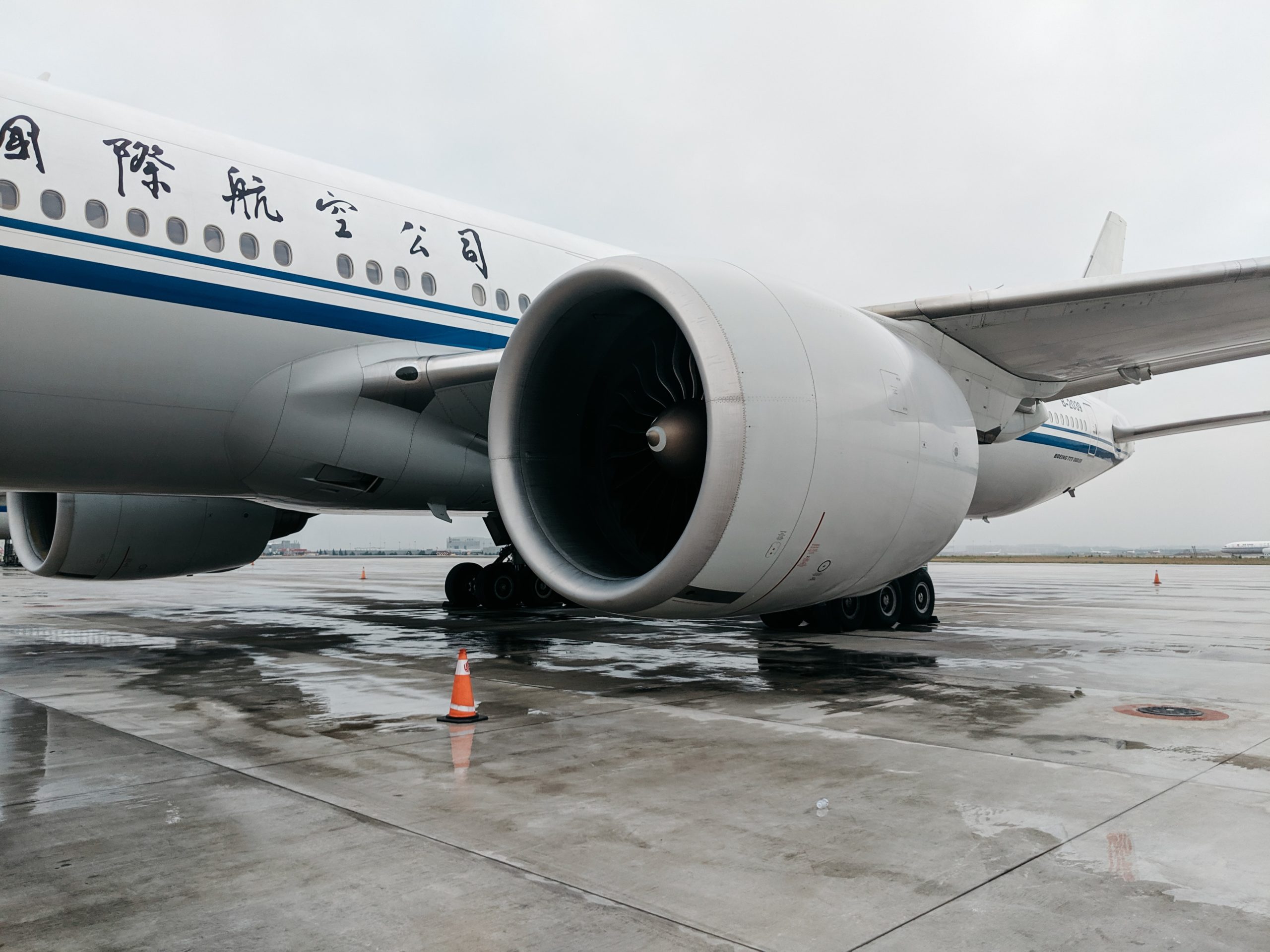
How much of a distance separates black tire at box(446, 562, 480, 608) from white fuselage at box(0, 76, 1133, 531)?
521 centimetres

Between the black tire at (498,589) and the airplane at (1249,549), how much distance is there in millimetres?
93288

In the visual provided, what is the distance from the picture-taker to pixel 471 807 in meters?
3.55

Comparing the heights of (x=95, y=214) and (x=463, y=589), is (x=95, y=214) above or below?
above

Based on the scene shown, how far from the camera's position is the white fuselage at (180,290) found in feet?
21.2

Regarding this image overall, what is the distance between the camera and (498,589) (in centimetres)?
1409

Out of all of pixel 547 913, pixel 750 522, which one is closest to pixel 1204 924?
pixel 547 913

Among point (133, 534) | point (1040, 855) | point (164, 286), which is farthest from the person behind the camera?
point (133, 534)

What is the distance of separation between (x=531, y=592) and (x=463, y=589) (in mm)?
1116

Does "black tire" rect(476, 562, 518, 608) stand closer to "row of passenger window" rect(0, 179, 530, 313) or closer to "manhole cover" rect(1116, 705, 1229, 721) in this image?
"row of passenger window" rect(0, 179, 530, 313)

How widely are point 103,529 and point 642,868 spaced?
9501mm

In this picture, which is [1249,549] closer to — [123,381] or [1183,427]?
[1183,427]

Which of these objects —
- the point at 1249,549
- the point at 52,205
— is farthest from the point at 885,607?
the point at 1249,549

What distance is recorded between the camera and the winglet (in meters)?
13.7

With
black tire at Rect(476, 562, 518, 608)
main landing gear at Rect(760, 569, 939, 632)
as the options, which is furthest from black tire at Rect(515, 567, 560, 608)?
main landing gear at Rect(760, 569, 939, 632)
